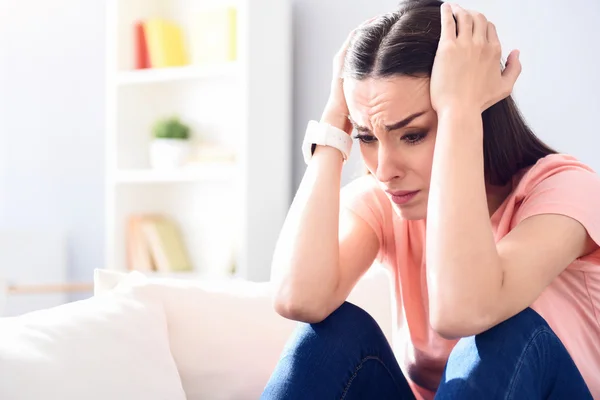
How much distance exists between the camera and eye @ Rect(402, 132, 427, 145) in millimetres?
1357

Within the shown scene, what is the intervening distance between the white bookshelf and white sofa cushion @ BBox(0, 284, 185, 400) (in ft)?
4.48

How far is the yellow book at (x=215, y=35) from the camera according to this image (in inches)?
121

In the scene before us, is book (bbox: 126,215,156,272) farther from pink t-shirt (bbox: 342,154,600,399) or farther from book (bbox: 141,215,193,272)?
pink t-shirt (bbox: 342,154,600,399)

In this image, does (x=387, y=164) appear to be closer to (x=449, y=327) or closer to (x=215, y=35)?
(x=449, y=327)

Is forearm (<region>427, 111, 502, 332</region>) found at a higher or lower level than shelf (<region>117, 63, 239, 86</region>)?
lower

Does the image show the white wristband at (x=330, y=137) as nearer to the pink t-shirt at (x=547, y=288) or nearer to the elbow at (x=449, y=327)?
the pink t-shirt at (x=547, y=288)

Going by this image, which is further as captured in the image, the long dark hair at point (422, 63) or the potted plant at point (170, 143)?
the potted plant at point (170, 143)

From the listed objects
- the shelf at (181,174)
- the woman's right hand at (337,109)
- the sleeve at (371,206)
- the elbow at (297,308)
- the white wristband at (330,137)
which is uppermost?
the woman's right hand at (337,109)

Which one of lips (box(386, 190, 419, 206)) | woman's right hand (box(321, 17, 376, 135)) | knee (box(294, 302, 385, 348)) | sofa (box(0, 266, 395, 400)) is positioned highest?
woman's right hand (box(321, 17, 376, 135))

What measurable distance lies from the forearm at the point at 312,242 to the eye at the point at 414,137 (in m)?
0.21

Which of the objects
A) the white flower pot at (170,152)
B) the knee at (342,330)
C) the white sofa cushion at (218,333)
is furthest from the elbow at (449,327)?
the white flower pot at (170,152)

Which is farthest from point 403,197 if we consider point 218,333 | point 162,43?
point 162,43

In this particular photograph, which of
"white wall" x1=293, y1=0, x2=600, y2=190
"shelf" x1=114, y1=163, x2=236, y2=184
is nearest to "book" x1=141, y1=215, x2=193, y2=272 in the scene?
"shelf" x1=114, y1=163, x2=236, y2=184

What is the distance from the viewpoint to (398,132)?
1.34 metres
